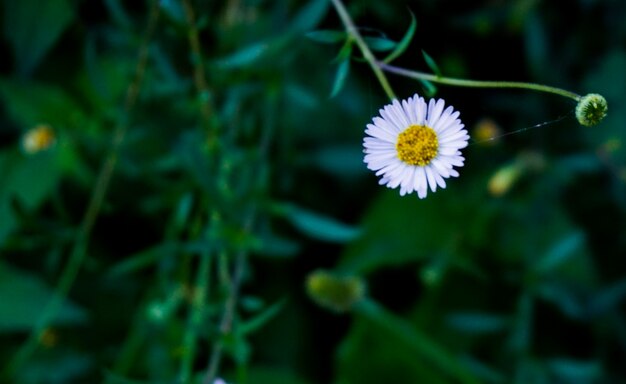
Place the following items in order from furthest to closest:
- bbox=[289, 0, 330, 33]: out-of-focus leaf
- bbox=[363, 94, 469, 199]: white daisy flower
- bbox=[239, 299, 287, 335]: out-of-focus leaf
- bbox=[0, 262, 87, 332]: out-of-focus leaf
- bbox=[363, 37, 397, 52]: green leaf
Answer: bbox=[0, 262, 87, 332]: out-of-focus leaf → bbox=[289, 0, 330, 33]: out-of-focus leaf → bbox=[239, 299, 287, 335]: out-of-focus leaf → bbox=[363, 37, 397, 52]: green leaf → bbox=[363, 94, 469, 199]: white daisy flower

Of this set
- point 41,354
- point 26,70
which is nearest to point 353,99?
point 26,70

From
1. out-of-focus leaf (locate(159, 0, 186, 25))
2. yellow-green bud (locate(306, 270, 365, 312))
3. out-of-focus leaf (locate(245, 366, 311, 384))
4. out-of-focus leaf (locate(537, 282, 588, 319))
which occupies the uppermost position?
out-of-focus leaf (locate(537, 282, 588, 319))

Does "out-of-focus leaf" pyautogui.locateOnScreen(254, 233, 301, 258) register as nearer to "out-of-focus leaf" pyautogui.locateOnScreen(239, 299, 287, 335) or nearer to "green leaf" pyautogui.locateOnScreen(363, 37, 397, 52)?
"out-of-focus leaf" pyautogui.locateOnScreen(239, 299, 287, 335)

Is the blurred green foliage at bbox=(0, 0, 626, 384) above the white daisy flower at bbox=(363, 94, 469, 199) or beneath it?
above

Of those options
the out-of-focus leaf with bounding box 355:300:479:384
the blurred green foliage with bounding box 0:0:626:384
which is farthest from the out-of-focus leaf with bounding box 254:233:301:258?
the out-of-focus leaf with bounding box 355:300:479:384

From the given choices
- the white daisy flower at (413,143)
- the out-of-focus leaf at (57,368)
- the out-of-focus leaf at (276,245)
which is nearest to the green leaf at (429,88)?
the white daisy flower at (413,143)

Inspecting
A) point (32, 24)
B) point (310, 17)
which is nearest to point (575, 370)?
point (310, 17)

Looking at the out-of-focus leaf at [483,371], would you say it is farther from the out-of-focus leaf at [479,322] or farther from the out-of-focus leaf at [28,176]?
the out-of-focus leaf at [28,176]

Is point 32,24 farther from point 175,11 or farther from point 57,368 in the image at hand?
point 57,368
